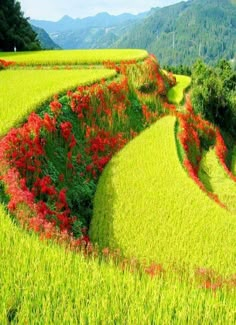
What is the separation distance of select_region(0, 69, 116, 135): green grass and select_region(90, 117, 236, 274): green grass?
3.10 metres

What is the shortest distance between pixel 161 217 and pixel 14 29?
3432 cm

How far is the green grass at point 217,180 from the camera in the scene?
1445 centimetres

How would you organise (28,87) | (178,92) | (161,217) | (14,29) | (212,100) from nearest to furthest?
(161,217) → (28,87) → (212,100) → (178,92) → (14,29)

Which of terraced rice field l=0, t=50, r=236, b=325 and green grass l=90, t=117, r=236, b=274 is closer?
terraced rice field l=0, t=50, r=236, b=325

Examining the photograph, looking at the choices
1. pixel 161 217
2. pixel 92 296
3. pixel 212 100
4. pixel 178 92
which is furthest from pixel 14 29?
pixel 92 296

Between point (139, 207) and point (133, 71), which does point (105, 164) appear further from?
point (133, 71)

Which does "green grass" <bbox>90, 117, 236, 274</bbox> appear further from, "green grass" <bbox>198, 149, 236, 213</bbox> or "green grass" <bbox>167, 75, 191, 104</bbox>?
"green grass" <bbox>167, 75, 191, 104</bbox>

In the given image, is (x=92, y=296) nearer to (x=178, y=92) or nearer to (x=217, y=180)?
(x=217, y=180)

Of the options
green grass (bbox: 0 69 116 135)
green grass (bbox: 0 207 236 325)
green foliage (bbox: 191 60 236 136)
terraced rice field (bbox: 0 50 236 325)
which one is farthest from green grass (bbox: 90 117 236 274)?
green foliage (bbox: 191 60 236 136)

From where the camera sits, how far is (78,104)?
1541 centimetres

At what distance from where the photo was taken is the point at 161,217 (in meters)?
10.1

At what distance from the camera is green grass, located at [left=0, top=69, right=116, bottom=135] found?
41.9 ft

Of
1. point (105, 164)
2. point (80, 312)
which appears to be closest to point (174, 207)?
point (105, 164)

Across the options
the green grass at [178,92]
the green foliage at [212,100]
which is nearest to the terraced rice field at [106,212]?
the green grass at [178,92]
